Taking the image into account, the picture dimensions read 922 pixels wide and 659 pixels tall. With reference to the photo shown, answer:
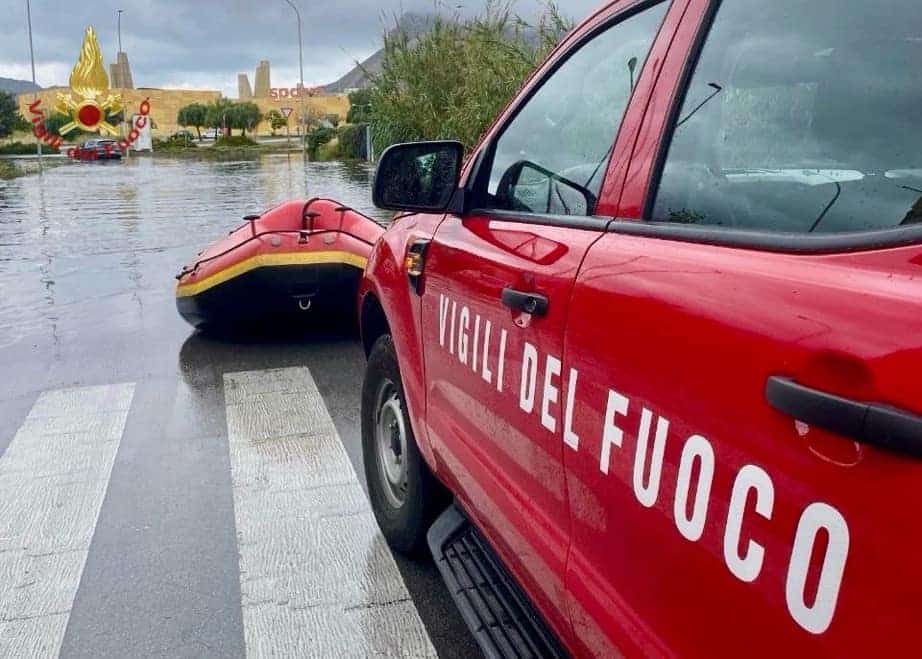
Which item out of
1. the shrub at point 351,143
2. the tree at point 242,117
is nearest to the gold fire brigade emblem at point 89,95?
the shrub at point 351,143

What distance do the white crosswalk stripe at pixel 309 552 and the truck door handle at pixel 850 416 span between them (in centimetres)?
192

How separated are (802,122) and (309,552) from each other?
2497mm

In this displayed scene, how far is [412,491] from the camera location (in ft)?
10.2

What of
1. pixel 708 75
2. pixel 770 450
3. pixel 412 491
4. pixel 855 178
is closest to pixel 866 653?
pixel 770 450

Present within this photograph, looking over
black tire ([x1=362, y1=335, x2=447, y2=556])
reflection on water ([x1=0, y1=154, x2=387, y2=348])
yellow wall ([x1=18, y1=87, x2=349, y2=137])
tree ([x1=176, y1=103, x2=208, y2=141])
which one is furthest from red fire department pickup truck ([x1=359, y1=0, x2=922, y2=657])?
yellow wall ([x1=18, y1=87, x2=349, y2=137])

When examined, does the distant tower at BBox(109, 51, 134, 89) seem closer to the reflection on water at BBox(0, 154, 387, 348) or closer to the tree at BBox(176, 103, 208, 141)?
the tree at BBox(176, 103, 208, 141)

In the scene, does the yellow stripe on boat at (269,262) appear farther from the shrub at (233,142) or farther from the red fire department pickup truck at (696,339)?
the shrub at (233,142)

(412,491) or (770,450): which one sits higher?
(770,450)

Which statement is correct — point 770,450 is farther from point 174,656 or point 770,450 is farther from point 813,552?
point 174,656

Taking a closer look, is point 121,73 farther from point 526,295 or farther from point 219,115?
point 526,295

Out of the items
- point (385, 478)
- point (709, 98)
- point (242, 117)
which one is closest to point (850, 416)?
point (709, 98)

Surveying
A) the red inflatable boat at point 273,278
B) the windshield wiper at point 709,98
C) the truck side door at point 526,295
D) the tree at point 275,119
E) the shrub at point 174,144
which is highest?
the windshield wiper at point 709,98

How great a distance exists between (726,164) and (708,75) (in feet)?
0.63

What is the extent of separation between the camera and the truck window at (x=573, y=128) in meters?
1.92
